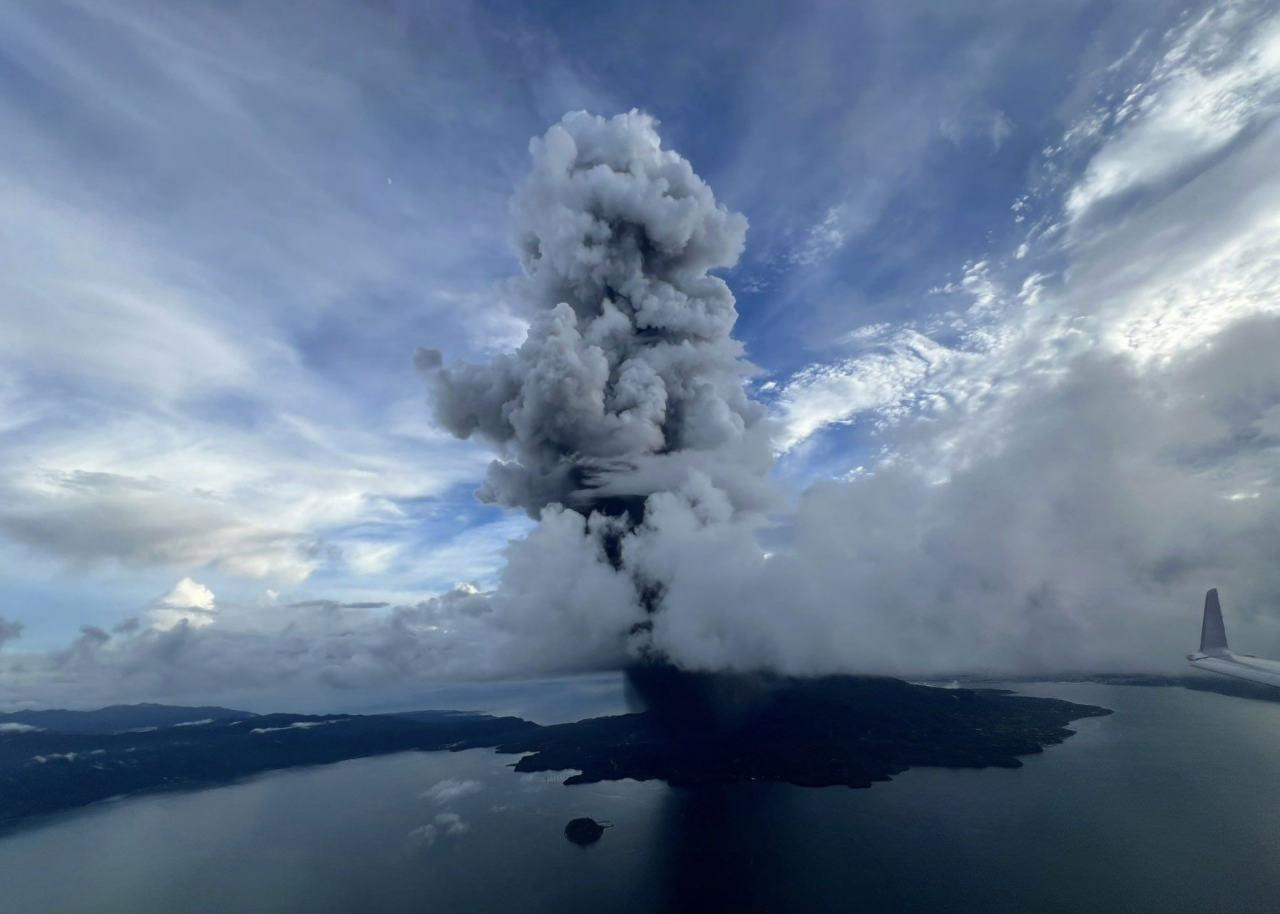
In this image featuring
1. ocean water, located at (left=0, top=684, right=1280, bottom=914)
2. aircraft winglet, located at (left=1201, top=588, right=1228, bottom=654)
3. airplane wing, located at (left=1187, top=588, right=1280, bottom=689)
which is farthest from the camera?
ocean water, located at (left=0, top=684, right=1280, bottom=914)

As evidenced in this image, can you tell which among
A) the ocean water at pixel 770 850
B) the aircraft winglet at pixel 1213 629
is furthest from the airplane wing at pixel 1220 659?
the ocean water at pixel 770 850

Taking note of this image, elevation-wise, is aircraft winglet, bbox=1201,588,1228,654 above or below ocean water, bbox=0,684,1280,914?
above

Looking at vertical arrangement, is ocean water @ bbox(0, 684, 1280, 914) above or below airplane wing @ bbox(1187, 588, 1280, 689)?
below

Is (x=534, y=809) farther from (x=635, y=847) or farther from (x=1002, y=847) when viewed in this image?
(x=1002, y=847)

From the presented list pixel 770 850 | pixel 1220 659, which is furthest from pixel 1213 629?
pixel 770 850

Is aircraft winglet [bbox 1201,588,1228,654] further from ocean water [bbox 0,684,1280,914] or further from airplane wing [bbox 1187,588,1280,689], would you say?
ocean water [bbox 0,684,1280,914]

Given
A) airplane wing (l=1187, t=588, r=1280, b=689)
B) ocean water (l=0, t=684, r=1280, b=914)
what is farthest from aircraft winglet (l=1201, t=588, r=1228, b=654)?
ocean water (l=0, t=684, r=1280, b=914)

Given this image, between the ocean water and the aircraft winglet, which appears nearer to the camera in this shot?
the aircraft winglet

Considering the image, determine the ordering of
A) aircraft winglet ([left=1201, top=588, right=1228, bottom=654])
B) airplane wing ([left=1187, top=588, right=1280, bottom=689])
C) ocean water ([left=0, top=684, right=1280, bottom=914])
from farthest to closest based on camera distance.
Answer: ocean water ([left=0, top=684, right=1280, bottom=914]) < aircraft winglet ([left=1201, top=588, right=1228, bottom=654]) < airplane wing ([left=1187, top=588, right=1280, bottom=689])
